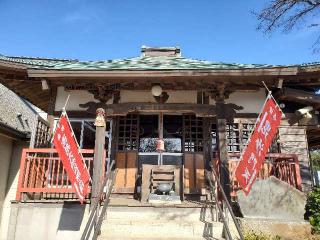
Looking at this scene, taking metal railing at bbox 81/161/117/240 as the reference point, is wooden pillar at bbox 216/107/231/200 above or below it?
above

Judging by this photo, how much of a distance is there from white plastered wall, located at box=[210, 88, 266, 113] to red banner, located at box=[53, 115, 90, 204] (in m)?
4.71

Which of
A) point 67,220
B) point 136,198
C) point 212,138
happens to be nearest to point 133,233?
point 67,220

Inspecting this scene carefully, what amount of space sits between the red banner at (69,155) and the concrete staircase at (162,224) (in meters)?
1.06

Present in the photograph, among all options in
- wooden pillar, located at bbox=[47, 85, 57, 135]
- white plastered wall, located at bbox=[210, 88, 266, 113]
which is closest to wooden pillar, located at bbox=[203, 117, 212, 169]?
white plastered wall, located at bbox=[210, 88, 266, 113]

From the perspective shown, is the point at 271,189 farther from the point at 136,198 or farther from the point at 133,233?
the point at 136,198

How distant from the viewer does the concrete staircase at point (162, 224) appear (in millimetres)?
6402

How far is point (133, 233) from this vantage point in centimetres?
642

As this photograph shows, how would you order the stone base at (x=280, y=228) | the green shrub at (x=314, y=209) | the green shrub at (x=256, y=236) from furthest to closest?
the green shrub at (x=314, y=209), the stone base at (x=280, y=228), the green shrub at (x=256, y=236)

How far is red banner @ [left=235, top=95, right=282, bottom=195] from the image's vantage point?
6.21m

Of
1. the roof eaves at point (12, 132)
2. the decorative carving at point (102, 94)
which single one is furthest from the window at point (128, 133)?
the roof eaves at point (12, 132)

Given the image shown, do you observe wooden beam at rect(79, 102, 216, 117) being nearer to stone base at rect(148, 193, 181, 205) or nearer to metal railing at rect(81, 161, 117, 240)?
metal railing at rect(81, 161, 117, 240)

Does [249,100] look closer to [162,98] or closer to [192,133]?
[192,133]

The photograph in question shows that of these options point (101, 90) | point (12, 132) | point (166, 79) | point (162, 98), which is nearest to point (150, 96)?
point (162, 98)

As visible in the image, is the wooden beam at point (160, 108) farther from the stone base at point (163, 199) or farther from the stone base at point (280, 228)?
the stone base at point (280, 228)
